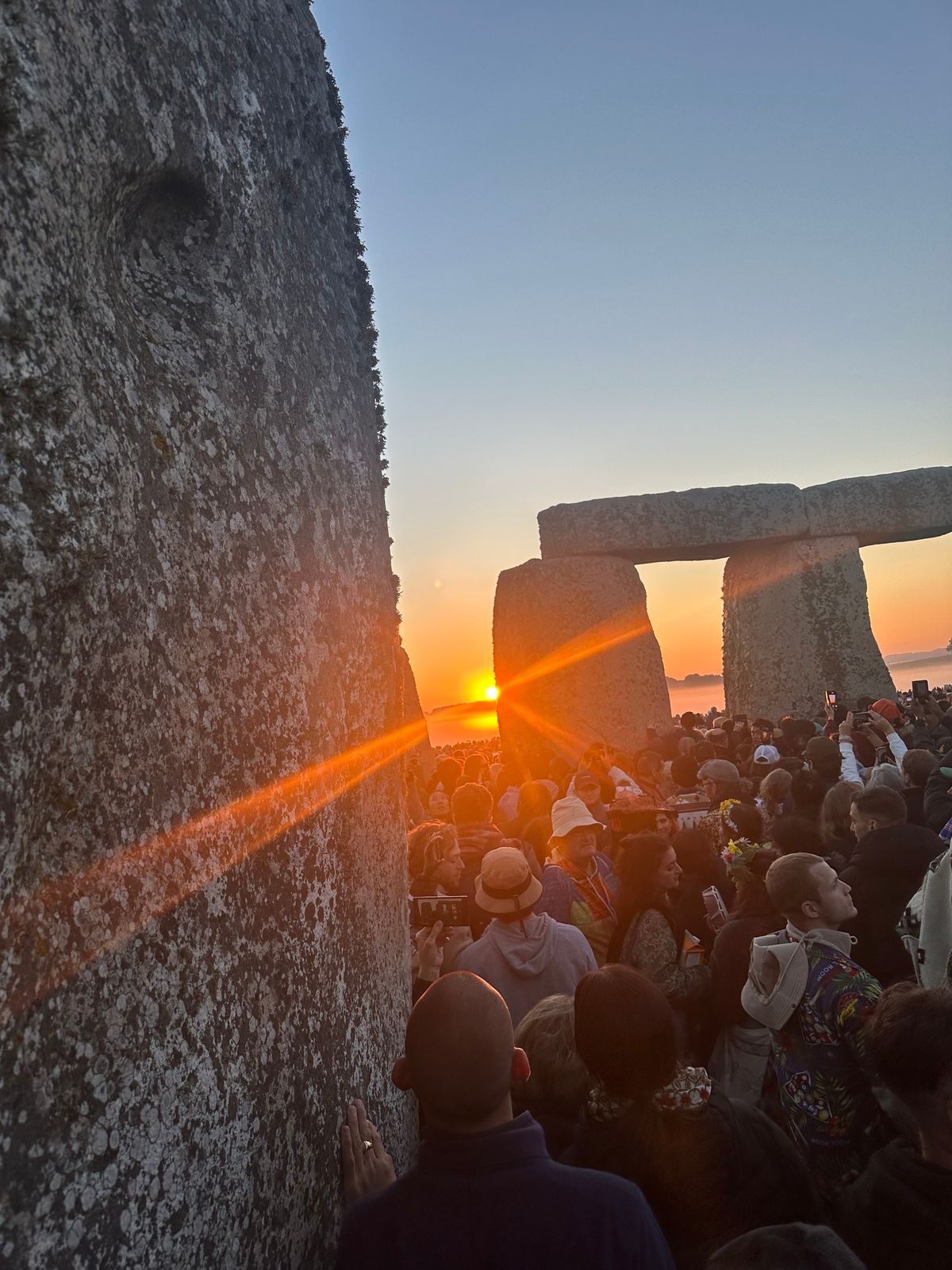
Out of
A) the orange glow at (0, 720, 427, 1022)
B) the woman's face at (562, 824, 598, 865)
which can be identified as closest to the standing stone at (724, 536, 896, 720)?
the woman's face at (562, 824, 598, 865)

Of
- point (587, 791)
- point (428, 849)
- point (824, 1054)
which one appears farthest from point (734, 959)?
point (587, 791)

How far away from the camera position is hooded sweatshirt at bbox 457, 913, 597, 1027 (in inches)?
90.7

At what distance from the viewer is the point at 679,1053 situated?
1.90 metres

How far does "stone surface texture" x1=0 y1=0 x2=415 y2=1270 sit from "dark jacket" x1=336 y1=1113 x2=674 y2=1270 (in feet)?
0.48

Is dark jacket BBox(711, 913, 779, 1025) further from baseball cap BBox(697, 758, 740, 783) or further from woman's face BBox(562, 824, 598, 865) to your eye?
baseball cap BBox(697, 758, 740, 783)

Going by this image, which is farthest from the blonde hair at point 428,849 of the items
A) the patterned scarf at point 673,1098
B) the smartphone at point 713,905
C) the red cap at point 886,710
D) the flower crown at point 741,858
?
the red cap at point 886,710

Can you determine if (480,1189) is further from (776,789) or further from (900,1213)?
(776,789)

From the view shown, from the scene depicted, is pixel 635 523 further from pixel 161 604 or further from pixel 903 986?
pixel 161 604

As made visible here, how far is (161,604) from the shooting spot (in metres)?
1.03

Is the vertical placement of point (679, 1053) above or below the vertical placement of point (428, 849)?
below

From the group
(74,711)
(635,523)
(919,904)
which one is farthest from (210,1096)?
(635,523)

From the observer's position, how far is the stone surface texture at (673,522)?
1146 cm

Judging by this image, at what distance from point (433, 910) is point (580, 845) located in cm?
91

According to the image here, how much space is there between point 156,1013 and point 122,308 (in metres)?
0.85
